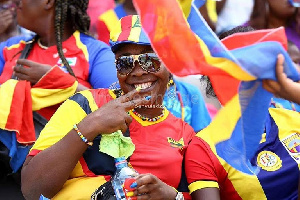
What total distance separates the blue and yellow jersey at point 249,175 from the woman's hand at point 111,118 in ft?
1.30

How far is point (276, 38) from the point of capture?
2275 millimetres

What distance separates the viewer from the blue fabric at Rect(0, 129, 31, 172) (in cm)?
349

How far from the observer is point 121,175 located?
8.50ft

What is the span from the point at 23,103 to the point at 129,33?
1.00m

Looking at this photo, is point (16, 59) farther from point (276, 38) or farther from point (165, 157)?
point (276, 38)

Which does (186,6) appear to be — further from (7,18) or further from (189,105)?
(7,18)

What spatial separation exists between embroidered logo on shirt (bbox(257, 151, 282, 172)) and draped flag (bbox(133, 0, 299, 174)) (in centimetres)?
32

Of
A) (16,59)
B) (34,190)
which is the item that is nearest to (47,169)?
(34,190)

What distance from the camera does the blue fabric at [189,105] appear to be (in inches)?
137

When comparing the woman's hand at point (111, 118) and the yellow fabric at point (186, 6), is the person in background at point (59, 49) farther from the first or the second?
the yellow fabric at point (186, 6)

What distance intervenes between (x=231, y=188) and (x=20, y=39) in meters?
1.98

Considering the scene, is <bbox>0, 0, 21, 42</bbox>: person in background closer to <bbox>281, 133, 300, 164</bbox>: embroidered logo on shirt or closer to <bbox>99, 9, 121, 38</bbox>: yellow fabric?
<bbox>99, 9, 121, 38</bbox>: yellow fabric

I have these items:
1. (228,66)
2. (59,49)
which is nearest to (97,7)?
(59,49)

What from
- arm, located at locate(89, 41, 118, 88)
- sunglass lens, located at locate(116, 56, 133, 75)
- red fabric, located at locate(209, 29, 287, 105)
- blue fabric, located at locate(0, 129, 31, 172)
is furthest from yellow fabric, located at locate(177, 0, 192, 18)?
blue fabric, located at locate(0, 129, 31, 172)
